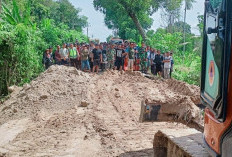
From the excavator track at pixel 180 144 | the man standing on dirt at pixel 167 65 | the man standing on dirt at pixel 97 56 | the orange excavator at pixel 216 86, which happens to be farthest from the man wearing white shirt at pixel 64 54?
the orange excavator at pixel 216 86

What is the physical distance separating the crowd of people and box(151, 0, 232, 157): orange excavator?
13.2 metres

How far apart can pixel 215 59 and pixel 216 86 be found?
226 millimetres

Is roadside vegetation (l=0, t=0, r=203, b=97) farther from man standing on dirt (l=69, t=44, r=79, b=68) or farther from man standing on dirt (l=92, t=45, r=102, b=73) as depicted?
man standing on dirt (l=92, t=45, r=102, b=73)

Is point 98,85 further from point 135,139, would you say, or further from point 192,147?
point 192,147

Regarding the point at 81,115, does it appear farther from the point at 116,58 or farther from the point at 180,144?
the point at 116,58

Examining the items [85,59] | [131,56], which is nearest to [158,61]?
[131,56]

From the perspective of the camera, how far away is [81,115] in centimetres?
884

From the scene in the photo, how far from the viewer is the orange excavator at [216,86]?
238 cm

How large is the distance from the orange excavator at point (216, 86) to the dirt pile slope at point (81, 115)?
4.77 feet

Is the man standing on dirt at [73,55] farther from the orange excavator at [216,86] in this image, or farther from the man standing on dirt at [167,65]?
the orange excavator at [216,86]

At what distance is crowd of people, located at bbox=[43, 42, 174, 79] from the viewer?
16656mm

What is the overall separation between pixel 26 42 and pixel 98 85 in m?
3.41

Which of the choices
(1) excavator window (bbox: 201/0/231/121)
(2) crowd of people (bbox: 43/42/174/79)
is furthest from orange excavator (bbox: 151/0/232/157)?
(2) crowd of people (bbox: 43/42/174/79)

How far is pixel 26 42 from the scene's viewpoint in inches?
517
